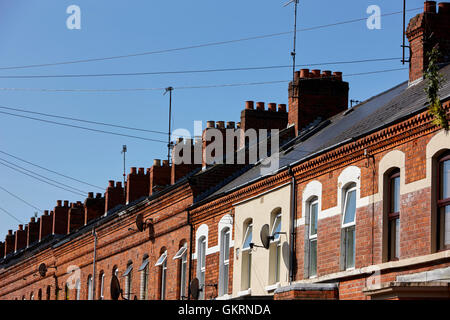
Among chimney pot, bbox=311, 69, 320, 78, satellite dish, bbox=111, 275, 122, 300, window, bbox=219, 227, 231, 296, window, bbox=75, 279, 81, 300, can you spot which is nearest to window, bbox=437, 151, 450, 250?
window, bbox=219, 227, 231, 296

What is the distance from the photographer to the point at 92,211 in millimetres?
52906

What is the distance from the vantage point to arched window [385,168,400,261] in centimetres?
2178

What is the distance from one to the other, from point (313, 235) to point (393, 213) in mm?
3904

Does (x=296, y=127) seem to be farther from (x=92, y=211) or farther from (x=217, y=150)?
(x=92, y=211)

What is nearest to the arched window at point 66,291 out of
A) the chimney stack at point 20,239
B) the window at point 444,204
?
the chimney stack at point 20,239

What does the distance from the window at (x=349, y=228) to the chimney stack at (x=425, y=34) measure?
4.53m

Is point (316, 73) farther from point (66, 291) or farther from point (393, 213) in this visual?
point (66, 291)

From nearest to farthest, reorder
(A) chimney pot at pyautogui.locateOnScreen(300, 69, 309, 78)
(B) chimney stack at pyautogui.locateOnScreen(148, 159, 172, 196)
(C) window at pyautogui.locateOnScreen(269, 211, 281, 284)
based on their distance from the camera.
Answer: (C) window at pyautogui.locateOnScreen(269, 211, 281, 284), (A) chimney pot at pyautogui.locateOnScreen(300, 69, 309, 78), (B) chimney stack at pyautogui.locateOnScreen(148, 159, 172, 196)

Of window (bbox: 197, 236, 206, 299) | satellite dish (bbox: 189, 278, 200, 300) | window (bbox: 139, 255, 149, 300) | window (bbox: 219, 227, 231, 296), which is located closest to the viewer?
window (bbox: 219, 227, 231, 296)

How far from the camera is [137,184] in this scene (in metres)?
44.8

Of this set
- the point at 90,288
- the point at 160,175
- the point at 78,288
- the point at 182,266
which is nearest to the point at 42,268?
the point at 78,288

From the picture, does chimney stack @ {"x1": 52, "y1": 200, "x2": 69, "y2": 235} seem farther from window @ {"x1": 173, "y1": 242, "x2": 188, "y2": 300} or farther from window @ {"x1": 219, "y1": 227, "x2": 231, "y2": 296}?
window @ {"x1": 219, "y1": 227, "x2": 231, "y2": 296}

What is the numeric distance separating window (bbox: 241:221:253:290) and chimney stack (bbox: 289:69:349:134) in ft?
17.2
